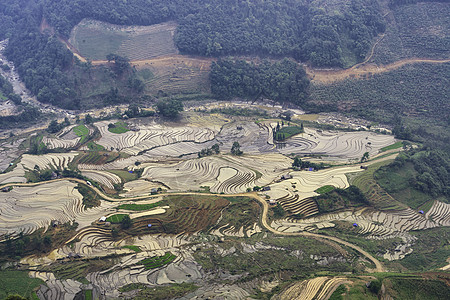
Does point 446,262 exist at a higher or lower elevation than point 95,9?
lower

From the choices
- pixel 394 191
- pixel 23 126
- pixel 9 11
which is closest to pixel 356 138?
pixel 394 191

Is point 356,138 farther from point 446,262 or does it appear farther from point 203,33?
point 203,33

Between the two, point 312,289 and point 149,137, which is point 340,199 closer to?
point 312,289

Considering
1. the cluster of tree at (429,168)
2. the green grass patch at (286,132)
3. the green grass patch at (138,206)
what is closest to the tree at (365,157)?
the cluster of tree at (429,168)

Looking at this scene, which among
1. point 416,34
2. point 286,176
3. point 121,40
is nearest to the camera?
point 286,176

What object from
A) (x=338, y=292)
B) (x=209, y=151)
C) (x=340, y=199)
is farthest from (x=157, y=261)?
(x=209, y=151)
